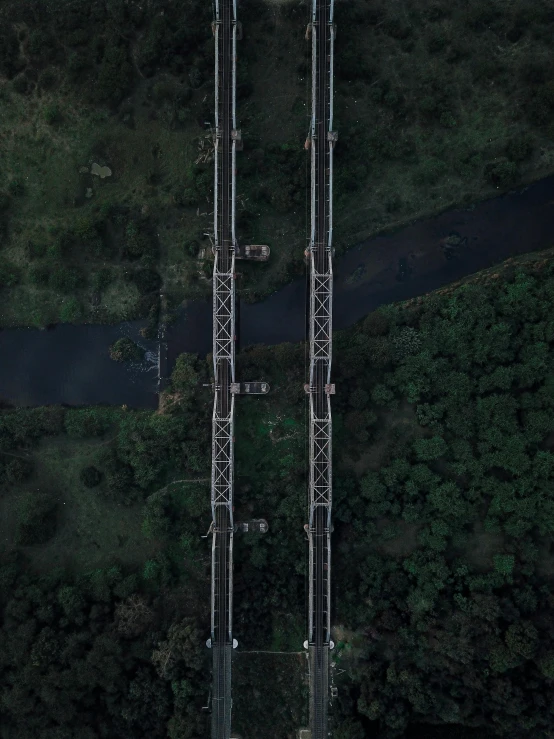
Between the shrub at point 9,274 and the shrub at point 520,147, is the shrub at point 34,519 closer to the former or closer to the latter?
the shrub at point 9,274

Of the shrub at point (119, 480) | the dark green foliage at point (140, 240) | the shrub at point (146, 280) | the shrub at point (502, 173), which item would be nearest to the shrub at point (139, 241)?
the dark green foliage at point (140, 240)

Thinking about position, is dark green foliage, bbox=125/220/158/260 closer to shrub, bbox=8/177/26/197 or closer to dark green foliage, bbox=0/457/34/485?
shrub, bbox=8/177/26/197

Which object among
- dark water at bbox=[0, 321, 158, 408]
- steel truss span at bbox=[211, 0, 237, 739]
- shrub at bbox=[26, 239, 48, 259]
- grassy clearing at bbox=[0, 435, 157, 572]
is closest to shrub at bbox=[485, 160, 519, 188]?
steel truss span at bbox=[211, 0, 237, 739]

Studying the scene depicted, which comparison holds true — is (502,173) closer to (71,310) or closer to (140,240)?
(140,240)

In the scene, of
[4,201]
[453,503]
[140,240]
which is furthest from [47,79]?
[453,503]

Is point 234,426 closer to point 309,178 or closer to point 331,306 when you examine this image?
point 331,306
